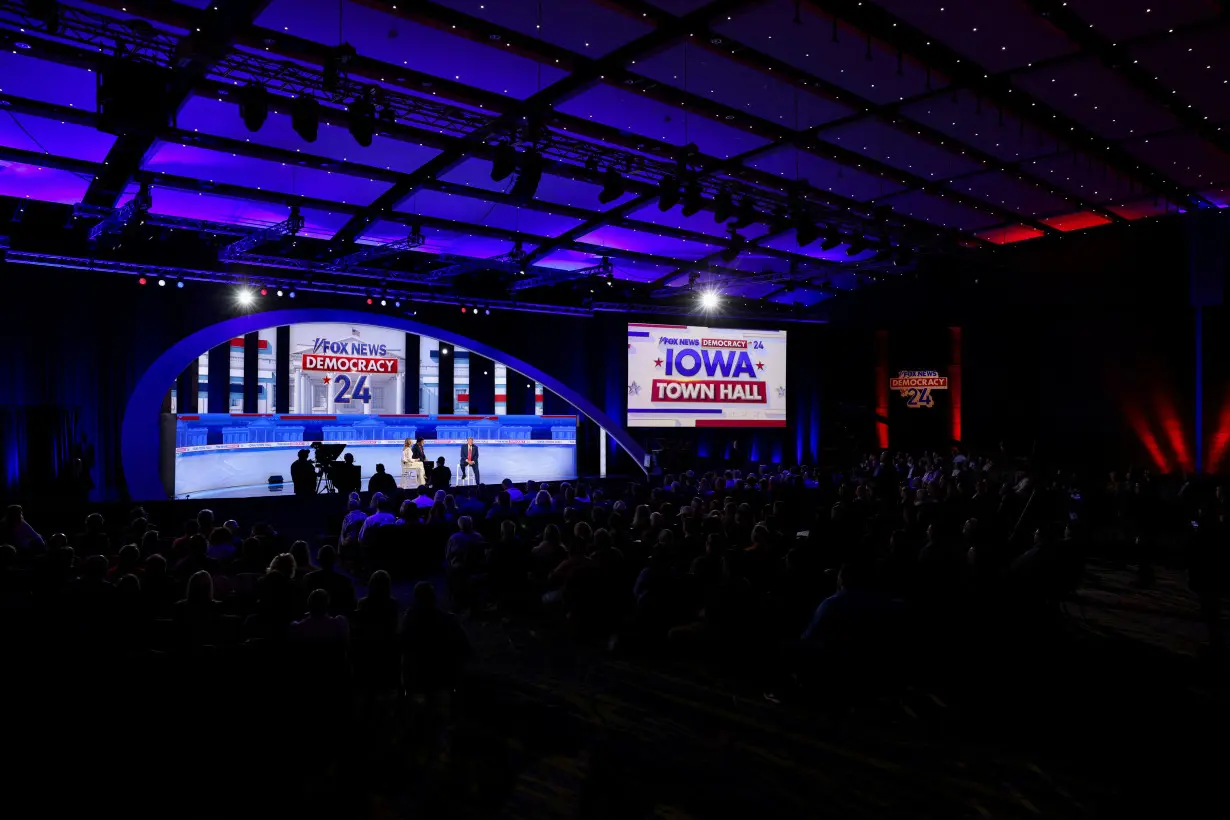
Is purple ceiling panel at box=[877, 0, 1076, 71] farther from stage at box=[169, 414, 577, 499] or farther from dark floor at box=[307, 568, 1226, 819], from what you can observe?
stage at box=[169, 414, 577, 499]

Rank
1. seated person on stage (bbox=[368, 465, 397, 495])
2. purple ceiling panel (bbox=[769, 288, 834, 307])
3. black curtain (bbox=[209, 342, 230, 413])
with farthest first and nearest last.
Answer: black curtain (bbox=[209, 342, 230, 413])
purple ceiling panel (bbox=[769, 288, 834, 307])
seated person on stage (bbox=[368, 465, 397, 495])

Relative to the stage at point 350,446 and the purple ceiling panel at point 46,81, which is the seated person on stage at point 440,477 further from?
the purple ceiling panel at point 46,81

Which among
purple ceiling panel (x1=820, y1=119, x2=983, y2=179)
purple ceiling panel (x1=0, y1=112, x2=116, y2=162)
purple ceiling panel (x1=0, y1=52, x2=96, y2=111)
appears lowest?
purple ceiling panel (x1=0, y1=112, x2=116, y2=162)

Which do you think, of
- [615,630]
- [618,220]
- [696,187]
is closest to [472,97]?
[696,187]

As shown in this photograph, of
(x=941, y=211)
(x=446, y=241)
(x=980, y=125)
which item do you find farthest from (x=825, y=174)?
(x=446, y=241)

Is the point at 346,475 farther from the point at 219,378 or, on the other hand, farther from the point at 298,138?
the point at 219,378

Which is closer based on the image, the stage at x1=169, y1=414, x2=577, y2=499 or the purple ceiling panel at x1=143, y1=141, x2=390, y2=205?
the purple ceiling panel at x1=143, y1=141, x2=390, y2=205

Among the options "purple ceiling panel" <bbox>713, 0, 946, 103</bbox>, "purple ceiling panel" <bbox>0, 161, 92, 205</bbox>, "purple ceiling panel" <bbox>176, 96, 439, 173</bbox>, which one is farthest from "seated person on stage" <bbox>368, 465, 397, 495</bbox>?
"purple ceiling panel" <bbox>713, 0, 946, 103</bbox>

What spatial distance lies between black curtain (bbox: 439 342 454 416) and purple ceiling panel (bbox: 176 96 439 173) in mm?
11521

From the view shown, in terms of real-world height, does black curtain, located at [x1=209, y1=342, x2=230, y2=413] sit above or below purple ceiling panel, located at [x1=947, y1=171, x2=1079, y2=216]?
below

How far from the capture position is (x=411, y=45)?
679 cm

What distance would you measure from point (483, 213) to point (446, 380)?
1011cm

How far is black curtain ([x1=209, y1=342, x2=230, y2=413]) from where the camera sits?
19.5m

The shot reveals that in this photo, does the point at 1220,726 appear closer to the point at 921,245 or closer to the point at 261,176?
the point at 921,245
